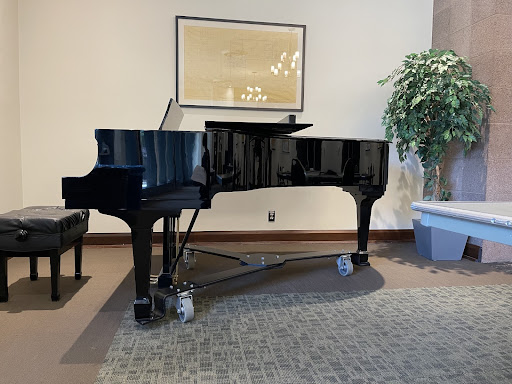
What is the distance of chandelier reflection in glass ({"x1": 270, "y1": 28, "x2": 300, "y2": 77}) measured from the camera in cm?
364

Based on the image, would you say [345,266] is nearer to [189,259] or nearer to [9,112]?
[189,259]

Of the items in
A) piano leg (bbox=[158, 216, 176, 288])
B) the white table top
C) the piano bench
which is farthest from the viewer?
piano leg (bbox=[158, 216, 176, 288])

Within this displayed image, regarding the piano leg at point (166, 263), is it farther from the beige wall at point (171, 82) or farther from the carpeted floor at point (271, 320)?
the beige wall at point (171, 82)

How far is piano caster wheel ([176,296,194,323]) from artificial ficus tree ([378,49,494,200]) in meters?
2.27

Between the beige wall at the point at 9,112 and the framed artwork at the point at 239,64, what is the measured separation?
1387 millimetres

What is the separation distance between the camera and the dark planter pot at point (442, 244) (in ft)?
10.6

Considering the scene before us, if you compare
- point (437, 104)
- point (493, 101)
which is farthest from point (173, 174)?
point (493, 101)

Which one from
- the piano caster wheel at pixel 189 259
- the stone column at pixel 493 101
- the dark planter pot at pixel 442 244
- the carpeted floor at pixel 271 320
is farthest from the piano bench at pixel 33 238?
the stone column at pixel 493 101

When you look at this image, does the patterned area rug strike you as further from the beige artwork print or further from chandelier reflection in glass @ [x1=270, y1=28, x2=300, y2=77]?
chandelier reflection in glass @ [x1=270, y1=28, x2=300, y2=77]

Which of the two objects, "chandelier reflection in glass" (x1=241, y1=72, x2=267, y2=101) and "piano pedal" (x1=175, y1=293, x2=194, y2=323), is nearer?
"piano pedal" (x1=175, y1=293, x2=194, y2=323)

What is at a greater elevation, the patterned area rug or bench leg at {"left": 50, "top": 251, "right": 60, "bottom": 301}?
bench leg at {"left": 50, "top": 251, "right": 60, "bottom": 301}

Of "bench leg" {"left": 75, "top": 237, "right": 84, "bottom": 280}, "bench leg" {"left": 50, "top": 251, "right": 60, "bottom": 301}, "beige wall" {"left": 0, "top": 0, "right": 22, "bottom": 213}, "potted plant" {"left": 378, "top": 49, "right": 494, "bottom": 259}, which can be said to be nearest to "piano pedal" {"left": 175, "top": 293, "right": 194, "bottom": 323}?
"bench leg" {"left": 50, "top": 251, "right": 60, "bottom": 301}

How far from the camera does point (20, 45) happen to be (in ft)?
10.9

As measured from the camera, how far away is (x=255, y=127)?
2.07 m
